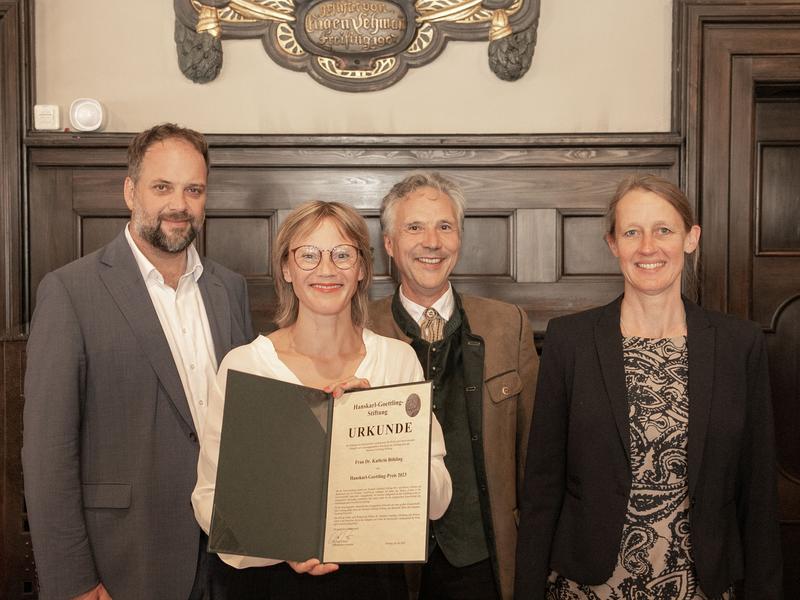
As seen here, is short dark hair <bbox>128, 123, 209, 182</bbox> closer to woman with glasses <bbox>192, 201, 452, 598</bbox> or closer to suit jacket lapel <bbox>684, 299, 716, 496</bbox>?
woman with glasses <bbox>192, 201, 452, 598</bbox>

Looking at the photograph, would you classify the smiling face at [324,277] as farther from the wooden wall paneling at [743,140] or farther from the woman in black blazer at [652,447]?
the wooden wall paneling at [743,140]

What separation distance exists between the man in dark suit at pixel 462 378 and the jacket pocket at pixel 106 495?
0.80m

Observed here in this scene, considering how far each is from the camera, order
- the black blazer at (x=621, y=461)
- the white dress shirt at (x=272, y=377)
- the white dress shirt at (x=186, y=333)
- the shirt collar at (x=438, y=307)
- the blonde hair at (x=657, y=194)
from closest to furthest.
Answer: the white dress shirt at (x=272, y=377)
the black blazer at (x=621, y=461)
the blonde hair at (x=657, y=194)
the white dress shirt at (x=186, y=333)
the shirt collar at (x=438, y=307)

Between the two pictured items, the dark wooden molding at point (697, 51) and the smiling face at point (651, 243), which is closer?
the smiling face at point (651, 243)

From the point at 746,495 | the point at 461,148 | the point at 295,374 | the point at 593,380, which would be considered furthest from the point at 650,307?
the point at 461,148

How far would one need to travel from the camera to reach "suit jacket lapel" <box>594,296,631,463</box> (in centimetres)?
193

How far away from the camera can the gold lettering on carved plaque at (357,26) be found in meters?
3.47

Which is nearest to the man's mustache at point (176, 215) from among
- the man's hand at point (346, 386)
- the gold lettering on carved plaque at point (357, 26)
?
the man's hand at point (346, 386)

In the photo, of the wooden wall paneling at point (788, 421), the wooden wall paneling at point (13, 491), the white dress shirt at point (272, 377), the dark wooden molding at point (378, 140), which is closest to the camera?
the white dress shirt at point (272, 377)

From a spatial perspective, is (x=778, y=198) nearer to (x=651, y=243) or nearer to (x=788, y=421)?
(x=788, y=421)

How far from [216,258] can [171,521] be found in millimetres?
1605

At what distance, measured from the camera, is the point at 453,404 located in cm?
224

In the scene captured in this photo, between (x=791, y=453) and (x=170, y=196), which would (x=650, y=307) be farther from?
(x=791, y=453)

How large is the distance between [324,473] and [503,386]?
76cm
